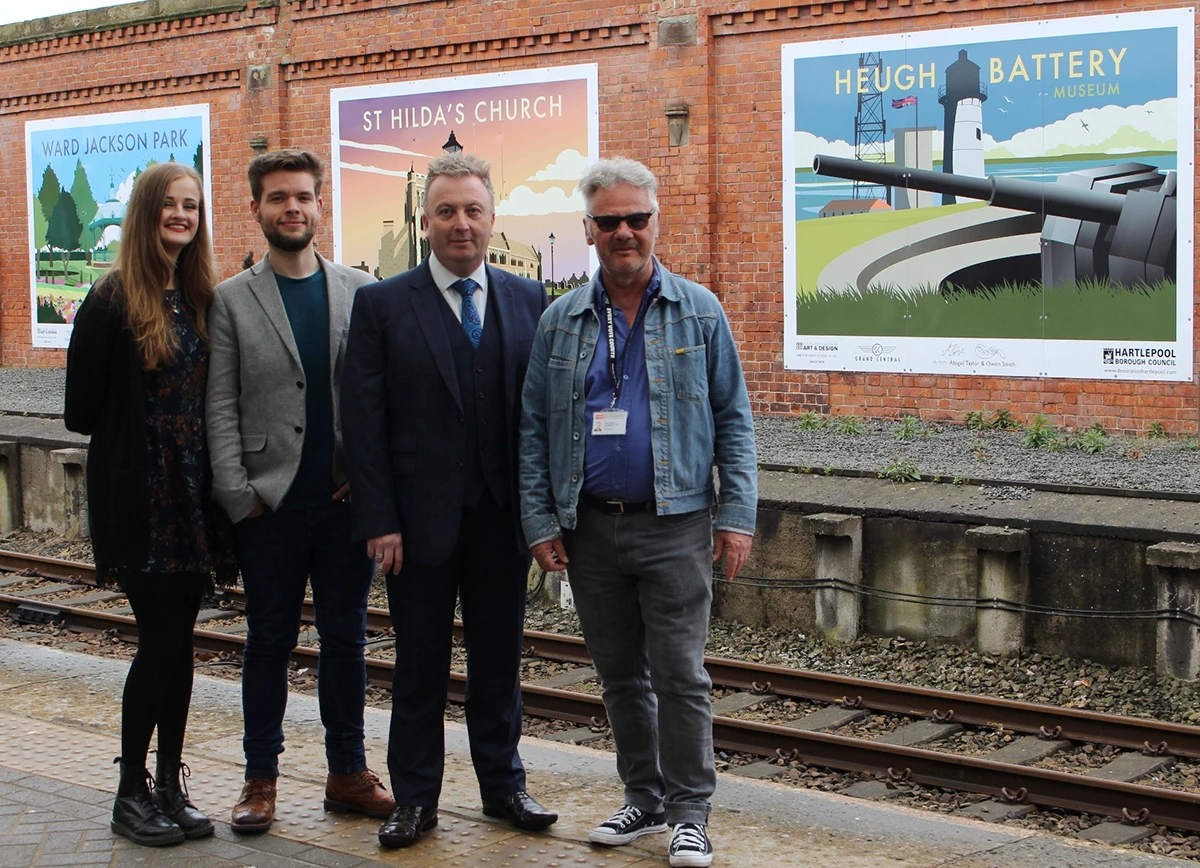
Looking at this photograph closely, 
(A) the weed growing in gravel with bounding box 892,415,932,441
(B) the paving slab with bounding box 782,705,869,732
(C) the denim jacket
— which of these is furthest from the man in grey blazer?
(A) the weed growing in gravel with bounding box 892,415,932,441

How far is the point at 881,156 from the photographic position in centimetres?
1464

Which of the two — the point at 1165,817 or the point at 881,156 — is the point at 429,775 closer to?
the point at 1165,817

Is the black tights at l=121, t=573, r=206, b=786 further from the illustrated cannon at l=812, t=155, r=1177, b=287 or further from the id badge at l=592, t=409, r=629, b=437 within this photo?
the illustrated cannon at l=812, t=155, r=1177, b=287

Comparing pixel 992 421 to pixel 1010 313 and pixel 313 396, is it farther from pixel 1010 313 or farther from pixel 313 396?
pixel 313 396

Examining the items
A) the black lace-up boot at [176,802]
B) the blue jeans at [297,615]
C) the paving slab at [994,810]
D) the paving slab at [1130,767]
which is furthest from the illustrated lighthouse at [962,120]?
the black lace-up boot at [176,802]

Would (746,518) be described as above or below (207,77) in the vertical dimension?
below

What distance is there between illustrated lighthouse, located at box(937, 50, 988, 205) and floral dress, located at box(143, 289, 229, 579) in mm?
10828

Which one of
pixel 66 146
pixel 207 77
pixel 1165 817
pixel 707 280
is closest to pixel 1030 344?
pixel 707 280

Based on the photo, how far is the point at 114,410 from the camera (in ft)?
15.0

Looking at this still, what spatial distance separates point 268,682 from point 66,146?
20222 mm

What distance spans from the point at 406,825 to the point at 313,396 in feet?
4.45

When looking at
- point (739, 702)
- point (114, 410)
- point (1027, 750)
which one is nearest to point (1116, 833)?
point (1027, 750)

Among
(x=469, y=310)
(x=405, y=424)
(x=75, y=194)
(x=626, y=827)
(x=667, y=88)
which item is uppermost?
(x=667, y=88)

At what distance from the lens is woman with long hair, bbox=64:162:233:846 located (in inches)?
178
